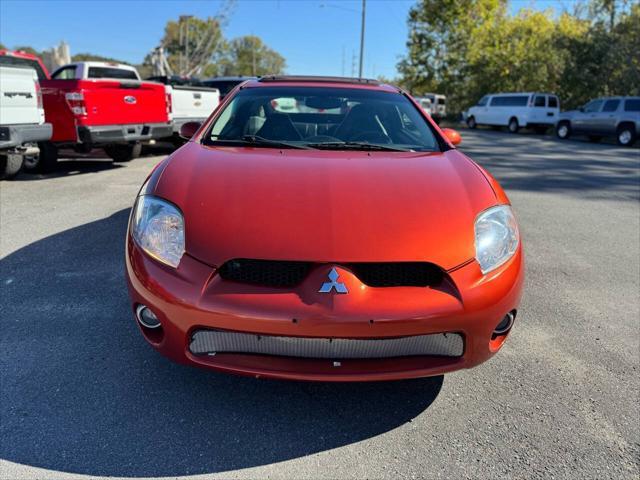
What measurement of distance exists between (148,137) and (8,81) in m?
2.34

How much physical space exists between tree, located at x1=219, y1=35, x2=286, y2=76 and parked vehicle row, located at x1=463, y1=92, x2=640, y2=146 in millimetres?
68704

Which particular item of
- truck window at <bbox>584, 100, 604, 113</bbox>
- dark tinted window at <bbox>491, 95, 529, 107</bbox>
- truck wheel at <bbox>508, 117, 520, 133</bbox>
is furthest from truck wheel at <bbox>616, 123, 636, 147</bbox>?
truck wheel at <bbox>508, 117, 520, 133</bbox>

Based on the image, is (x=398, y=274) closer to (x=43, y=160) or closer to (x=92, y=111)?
(x=92, y=111)

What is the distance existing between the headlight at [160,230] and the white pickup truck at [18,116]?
5.35m

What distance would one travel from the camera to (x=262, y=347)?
2.00 metres

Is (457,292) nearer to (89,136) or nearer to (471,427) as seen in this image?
(471,427)

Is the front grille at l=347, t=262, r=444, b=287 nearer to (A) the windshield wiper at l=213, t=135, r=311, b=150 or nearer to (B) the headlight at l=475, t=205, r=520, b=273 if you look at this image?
(B) the headlight at l=475, t=205, r=520, b=273

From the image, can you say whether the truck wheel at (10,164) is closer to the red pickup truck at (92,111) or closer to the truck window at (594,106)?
the red pickup truck at (92,111)

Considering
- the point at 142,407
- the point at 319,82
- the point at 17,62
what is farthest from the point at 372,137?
the point at 17,62

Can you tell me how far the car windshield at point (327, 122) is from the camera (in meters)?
3.11

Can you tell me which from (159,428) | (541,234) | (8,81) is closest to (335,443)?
(159,428)

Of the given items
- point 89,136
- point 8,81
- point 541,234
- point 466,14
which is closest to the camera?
point 541,234

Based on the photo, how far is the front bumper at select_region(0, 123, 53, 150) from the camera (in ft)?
21.2

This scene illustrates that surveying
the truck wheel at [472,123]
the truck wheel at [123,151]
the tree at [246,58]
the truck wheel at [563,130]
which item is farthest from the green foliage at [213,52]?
the truck wheel at [123,151]
